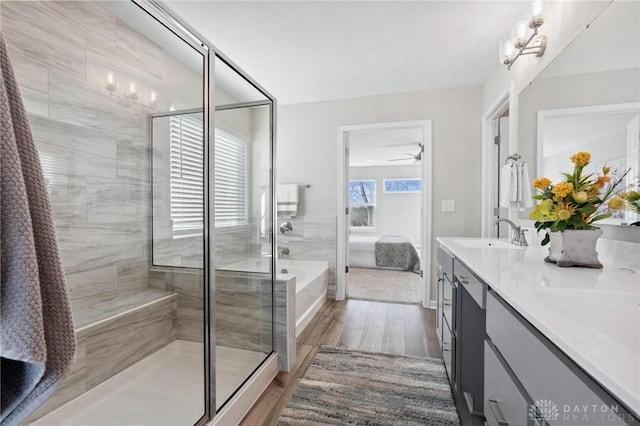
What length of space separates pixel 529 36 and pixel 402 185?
5380 millimetres

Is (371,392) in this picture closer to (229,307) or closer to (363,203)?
(229,307)

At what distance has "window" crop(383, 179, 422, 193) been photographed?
23.3 ft

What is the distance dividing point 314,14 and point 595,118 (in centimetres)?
168

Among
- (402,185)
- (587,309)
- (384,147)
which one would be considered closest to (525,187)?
(587,309)

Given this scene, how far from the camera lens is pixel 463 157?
3.10m

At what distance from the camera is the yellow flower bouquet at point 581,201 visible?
3.87ft

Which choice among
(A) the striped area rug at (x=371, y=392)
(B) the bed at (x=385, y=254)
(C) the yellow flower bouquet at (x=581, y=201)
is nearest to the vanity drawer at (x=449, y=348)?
(A) the striped area rug at (x=371, y=392)

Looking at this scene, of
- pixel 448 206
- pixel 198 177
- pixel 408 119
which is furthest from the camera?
pixel 408 119

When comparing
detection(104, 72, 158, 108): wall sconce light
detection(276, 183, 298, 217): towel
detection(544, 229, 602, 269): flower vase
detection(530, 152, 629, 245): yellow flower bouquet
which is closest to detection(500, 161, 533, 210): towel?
detection(530, 152, 629, 245): yellow flower bouquet

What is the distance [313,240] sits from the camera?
139 inches

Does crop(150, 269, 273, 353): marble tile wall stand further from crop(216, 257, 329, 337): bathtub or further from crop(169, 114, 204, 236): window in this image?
crop(169, 114, 204, 236): window

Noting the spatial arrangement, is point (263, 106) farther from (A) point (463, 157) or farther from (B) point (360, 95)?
(A) point (463, 157)

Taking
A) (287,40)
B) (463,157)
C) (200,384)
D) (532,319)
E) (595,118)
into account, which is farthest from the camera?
(463,157)

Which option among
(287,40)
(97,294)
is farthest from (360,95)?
(97,294)
